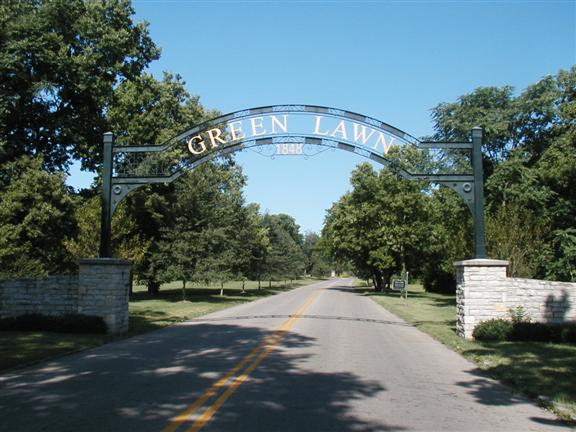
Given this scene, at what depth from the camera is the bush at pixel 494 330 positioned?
14664 mm

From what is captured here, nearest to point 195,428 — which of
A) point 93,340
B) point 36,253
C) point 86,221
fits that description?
point 93,340

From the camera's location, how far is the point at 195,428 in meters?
6.00

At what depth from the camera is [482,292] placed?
15359mm

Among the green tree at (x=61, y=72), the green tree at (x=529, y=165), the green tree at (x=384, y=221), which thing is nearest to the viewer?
the green tree at (x=529, y=165)

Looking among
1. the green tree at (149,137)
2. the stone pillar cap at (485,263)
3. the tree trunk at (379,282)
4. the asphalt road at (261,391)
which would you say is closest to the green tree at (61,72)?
the green tree at (149,137)

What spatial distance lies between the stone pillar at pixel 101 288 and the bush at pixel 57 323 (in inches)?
17.3

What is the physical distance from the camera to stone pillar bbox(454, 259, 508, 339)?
15.3 m

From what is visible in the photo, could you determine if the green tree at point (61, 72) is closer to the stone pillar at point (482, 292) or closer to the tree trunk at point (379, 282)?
the stone pillar at point (482, 292)

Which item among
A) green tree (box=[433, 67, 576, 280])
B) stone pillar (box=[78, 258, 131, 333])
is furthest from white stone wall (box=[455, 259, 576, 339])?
stone pillar (box=[78, 258, 131, 333])

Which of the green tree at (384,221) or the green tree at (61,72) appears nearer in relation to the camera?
the green tree at (61,72)

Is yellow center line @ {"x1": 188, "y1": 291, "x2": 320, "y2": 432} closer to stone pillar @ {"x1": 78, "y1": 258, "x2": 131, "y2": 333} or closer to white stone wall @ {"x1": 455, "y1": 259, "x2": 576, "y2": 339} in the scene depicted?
stone pillar @ {"x1": 78, "y1": 258, "x2": 131, "y2": 333}

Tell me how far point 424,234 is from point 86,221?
28480 millimetres

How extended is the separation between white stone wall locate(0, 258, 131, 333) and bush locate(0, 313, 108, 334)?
398 mm

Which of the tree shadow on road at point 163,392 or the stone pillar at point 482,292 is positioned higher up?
the stone pillar at point 482,292
